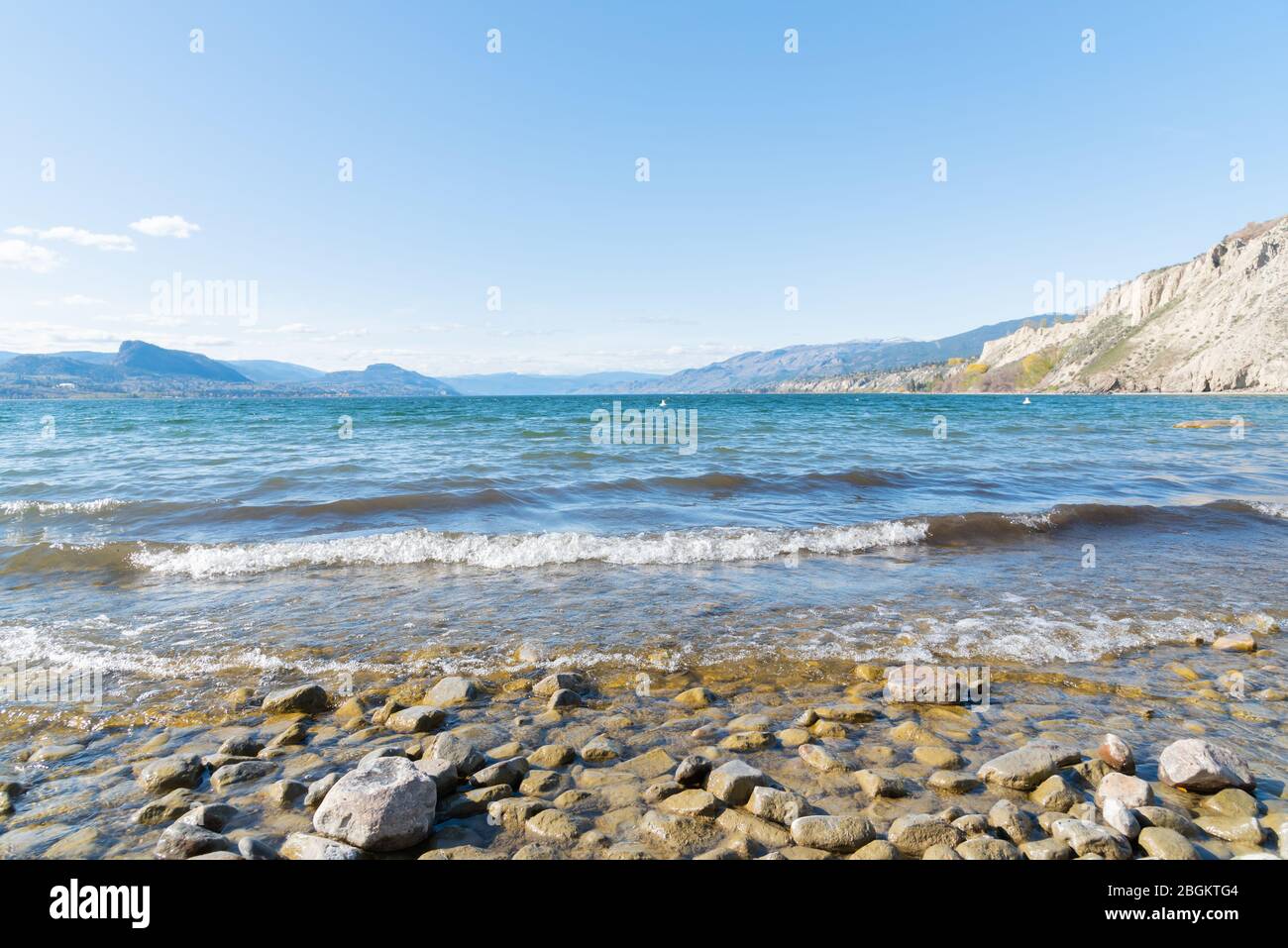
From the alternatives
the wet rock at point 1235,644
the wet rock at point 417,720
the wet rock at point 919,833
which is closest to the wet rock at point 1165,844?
the wet rock at point 919,833

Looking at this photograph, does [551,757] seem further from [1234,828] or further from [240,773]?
[1234,828]

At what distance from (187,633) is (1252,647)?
1305 centimetres

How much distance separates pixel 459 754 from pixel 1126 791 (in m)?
4.71

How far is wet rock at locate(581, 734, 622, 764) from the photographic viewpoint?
194 inches

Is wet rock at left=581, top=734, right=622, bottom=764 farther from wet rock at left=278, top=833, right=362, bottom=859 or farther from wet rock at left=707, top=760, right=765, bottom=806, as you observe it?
wet rock at left=278, top=833, right=362, bottom=859

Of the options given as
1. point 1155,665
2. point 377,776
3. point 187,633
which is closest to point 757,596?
point 1155,665

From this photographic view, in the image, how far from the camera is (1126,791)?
4207 millimetres

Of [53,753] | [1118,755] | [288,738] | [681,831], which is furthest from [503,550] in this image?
[1118,755]

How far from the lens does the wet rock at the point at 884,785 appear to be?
4328 mm

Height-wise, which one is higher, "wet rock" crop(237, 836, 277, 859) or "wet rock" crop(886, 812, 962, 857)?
"wet rock" crop(237, 836, 277, 859)

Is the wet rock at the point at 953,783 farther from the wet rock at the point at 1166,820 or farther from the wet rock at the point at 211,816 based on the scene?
the wet rock at the point at 211,816

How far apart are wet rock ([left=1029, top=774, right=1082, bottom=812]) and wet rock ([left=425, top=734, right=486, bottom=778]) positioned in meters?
3.59

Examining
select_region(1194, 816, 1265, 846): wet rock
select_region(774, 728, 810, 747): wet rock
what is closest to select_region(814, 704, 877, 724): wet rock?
select_region(774, 728, 810, 747): wet rock
